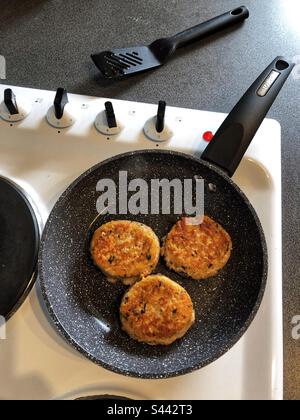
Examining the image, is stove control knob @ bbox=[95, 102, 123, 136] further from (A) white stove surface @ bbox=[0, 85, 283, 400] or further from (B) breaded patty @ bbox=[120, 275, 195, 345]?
(B) breaded patty @ bbox=[120, 275, 195, 345]

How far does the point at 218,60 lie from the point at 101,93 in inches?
10.1

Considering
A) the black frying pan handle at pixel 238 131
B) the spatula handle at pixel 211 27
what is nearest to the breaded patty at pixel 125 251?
the black frying pan handle at pixel 238 131

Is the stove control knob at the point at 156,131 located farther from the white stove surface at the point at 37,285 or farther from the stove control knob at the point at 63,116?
the stove control knob at the point at 63,116

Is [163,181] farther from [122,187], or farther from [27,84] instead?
[27,84]

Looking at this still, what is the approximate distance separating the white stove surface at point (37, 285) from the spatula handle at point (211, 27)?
0.66ft

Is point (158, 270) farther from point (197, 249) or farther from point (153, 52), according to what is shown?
point (153, 52)

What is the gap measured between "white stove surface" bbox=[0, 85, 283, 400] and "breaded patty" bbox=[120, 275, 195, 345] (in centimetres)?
7

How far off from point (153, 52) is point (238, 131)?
30cm

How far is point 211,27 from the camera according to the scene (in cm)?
89

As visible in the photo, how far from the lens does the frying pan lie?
625 mm

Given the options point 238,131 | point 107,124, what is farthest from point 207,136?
point 107,124
